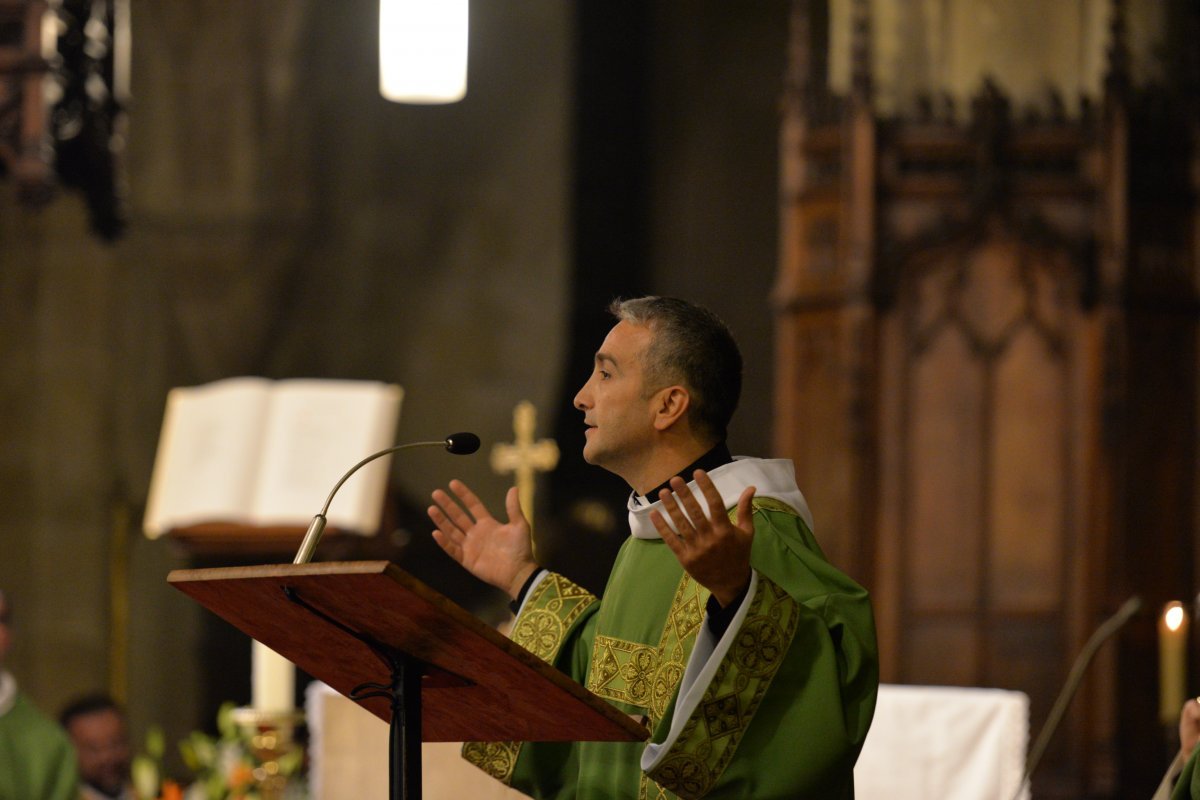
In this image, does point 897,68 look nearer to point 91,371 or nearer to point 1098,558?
point 1098,558

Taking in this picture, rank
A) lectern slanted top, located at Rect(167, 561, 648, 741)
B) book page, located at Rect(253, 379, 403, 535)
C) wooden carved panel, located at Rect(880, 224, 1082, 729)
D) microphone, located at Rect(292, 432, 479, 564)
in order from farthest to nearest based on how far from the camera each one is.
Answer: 1. wooden carved panel, located at Rect(880, 224, 1082, 729)
2. book page, located at Rect(253, 379, 403, 535)
3. microphone, located at Rect(292, 432, 479, 564)
4. lectern slanted top, located at Rect(167, 561, 648, 741)

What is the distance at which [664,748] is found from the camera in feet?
9.29

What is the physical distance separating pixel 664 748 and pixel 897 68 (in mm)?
6558

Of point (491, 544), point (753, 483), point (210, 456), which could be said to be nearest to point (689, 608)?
point (753, 483)

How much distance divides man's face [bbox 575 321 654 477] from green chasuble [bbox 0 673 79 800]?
10.9ft

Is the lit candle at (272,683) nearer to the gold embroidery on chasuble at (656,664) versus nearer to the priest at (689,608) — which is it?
the priest at (689,608)

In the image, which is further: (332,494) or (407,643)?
(332,494)

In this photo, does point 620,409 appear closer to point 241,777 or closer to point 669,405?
point 669,405

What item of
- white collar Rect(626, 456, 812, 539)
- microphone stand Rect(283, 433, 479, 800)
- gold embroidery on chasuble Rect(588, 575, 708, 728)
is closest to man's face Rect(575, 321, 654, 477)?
white collar Rect(626, 456, 812, 539)

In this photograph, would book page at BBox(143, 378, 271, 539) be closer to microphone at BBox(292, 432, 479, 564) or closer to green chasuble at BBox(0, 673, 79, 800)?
green chasuble at BBox(0, 673, 79, 800)

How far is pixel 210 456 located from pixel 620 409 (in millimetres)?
4501

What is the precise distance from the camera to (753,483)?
10.6ft

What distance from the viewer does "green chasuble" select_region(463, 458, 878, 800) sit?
2830mm

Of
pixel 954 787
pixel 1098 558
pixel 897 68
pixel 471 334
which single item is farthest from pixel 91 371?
pixel 954 787
